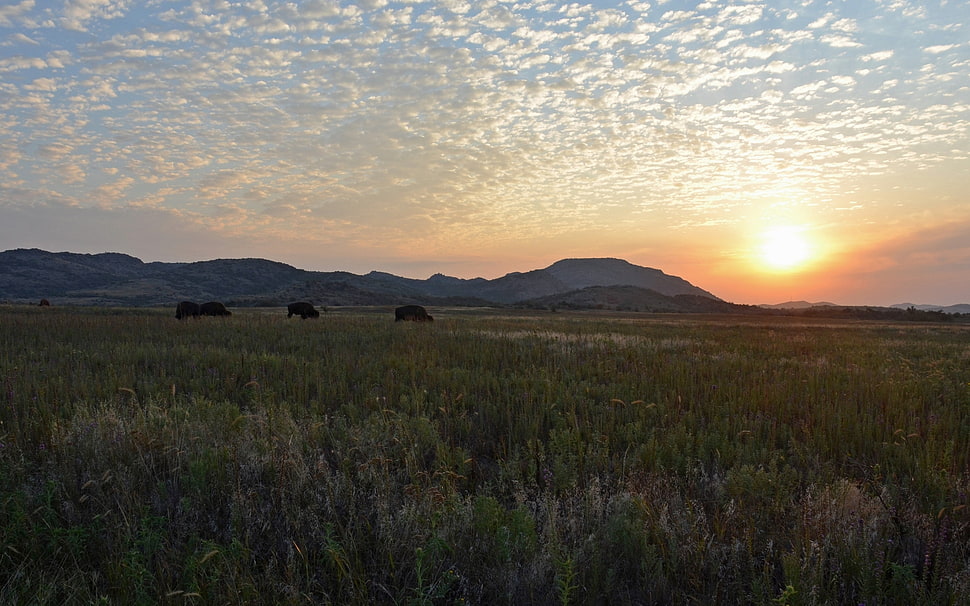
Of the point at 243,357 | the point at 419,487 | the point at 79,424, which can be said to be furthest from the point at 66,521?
the point at 243,357

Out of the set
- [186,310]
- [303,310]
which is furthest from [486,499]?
[303,310]

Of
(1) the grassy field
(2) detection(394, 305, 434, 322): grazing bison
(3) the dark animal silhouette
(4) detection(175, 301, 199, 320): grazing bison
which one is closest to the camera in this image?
(1) the grassy field

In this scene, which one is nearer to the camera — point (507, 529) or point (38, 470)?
point (507, 529)

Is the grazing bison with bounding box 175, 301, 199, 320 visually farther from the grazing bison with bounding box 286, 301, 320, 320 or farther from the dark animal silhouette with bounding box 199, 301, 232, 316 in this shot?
the grazing bison with bounding box 286, 301, 320, 320

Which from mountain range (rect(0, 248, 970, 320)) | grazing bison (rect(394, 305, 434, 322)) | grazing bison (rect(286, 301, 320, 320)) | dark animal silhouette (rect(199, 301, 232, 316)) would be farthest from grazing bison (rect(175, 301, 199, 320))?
mountain range (rect(0, 248, 970, 320))

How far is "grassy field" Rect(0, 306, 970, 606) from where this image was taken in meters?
2.88

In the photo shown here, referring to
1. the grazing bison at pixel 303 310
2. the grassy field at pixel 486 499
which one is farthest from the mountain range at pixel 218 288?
the grassy field at pixel 486 499

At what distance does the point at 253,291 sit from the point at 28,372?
175 meters

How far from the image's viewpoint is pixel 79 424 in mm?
5148

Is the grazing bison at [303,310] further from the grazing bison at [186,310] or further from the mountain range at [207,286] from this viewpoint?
the mountain range at [207,286]

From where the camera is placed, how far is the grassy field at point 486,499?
2.88m

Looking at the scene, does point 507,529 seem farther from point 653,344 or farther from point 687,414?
point 653,344

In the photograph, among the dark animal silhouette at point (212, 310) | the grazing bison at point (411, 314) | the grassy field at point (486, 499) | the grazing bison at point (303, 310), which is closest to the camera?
the grassy field at point (486, 499)

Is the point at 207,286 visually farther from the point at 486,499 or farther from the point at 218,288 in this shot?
the point at 486,499
